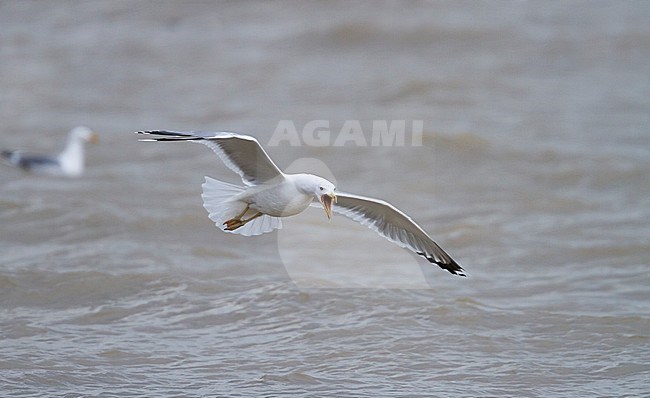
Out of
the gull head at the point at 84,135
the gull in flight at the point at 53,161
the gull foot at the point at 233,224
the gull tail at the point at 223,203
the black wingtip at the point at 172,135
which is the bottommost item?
the gull foot at the point at 233,224

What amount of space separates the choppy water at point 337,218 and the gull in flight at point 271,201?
Result: 0.69 m

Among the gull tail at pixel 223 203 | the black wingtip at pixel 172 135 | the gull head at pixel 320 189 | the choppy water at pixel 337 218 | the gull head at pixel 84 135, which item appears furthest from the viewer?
the gull head at pixel 84 135

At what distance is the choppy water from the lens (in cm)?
601

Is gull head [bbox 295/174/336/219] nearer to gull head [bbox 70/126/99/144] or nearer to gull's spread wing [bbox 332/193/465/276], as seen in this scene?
gull's spread wing [bbox 332/193/465/276]

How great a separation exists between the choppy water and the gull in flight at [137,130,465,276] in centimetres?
69

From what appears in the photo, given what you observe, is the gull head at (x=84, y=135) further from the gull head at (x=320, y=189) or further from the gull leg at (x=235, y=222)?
the gull head at (x=320, y=189)

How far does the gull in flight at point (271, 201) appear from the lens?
17.6ft

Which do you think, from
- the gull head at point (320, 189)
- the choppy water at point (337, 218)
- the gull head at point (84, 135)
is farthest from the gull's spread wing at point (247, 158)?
the gull head at point (84, 135)

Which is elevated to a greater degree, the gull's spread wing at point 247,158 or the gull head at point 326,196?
the gull's spread wing at point 247,158

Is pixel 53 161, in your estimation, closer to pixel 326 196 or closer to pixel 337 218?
pixel 337 218

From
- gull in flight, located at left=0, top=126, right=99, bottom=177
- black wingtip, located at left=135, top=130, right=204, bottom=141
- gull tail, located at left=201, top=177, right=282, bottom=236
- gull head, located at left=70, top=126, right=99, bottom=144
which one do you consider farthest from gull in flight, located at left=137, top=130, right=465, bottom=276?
gull head, located at left=70, top=126, right=99, bottom=144

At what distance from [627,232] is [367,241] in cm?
196

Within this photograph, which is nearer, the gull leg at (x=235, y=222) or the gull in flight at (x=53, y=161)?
the gull leg at (x=235, y=222)

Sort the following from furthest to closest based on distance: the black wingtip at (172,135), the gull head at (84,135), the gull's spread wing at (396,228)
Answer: the gull head at (84,135) → the gull's spread wing at (396,228) → the black wingtip at (172,135)
